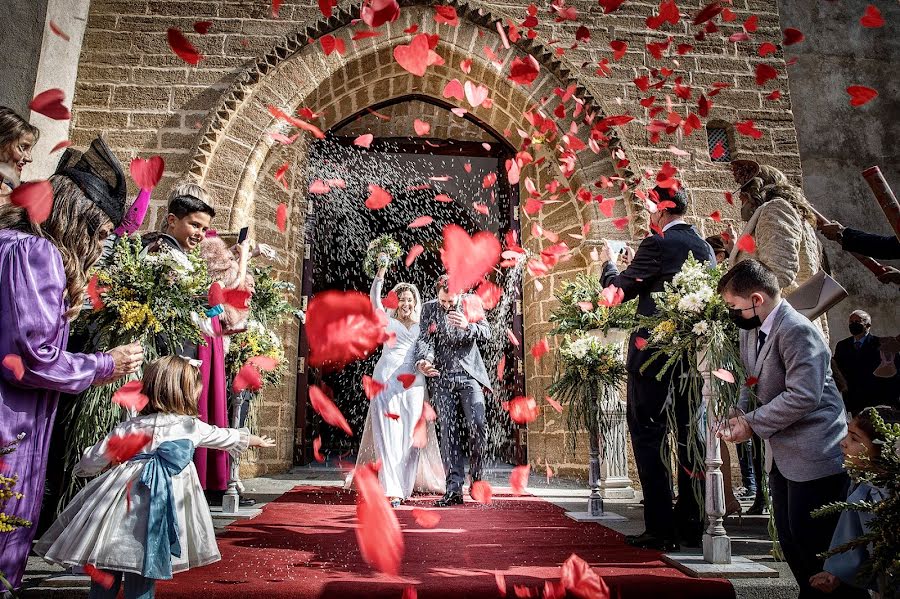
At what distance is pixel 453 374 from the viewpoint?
15.5 ft

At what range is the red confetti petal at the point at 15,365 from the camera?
200 cm

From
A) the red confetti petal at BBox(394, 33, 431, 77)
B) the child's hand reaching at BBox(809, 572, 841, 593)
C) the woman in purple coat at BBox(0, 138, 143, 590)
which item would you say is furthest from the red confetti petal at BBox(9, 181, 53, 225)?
the red confetti petal at BBox(394, 33, 431, 77)

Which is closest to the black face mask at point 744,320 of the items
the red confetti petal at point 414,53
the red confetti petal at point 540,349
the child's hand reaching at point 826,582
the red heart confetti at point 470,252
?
the child's hand reaching at point 826,582

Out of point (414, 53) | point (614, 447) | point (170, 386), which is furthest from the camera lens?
point (414, 53)

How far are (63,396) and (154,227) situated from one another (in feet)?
11.0

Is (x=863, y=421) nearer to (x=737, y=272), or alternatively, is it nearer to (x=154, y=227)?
(x=737, y=272)

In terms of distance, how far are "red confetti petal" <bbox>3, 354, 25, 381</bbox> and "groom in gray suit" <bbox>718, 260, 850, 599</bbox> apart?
267 cm

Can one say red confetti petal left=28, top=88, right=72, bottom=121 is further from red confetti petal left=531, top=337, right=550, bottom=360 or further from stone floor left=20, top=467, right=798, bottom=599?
red confetti petal left=531, top=337, right=550, bottom=360

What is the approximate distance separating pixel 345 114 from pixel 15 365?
18.2 ft

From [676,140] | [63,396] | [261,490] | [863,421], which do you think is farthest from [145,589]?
[676,140]

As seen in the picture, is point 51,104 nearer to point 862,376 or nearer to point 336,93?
point 336,93

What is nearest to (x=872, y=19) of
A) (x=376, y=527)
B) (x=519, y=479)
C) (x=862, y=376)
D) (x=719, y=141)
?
(x=719, y=141)

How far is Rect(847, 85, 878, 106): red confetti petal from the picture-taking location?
25.3 ft

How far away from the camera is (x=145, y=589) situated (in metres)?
2.06
